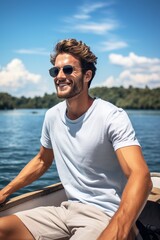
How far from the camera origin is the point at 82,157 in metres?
2.32

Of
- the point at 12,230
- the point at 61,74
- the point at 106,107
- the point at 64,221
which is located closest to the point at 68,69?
the point at 61,74

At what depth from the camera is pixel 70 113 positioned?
253 cm

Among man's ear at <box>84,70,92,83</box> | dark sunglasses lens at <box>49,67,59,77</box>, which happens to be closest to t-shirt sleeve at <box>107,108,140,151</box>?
man's ear at <box>84,70,92,83</box>

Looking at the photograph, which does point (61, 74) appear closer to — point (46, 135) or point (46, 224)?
point (46, 135)

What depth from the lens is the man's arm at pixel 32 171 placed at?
9.14 ft

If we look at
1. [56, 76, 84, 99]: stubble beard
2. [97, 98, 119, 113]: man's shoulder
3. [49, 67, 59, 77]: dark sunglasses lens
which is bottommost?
[97, 98, 119, 113]: man's shoulder

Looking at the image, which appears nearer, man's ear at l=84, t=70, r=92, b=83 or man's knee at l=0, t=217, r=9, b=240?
man's knee at l=0, t=217, r=9, b=240

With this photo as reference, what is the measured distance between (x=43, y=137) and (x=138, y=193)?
3.67ft

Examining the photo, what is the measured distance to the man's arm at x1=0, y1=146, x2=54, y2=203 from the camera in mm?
2787

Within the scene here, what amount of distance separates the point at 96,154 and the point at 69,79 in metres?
0.59

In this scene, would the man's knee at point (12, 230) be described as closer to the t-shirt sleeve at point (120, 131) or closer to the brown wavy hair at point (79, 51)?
the t-shirt sleeve at point (120, 131)

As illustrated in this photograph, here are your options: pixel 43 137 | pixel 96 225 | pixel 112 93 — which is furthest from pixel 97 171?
pixel 112 93

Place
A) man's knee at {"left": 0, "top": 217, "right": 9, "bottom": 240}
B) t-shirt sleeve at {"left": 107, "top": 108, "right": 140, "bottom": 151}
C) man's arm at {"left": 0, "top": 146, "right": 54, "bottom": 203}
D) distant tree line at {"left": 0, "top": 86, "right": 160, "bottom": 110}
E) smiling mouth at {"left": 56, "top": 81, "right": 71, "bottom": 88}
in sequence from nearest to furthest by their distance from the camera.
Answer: t-shirt sleeve at {"left": 107, "top": 108, "right": 140, "bottom": 151}, man's knee at {"left": 0, "top": 217, "right": 9, "bottom": 240}, smiling mouth at {"left": 56, "top": 81, "right": 71, "bottom": 88}, man's arm at {"left": 0, "top": 146, "right": 54, "bottom": 203}, distant tree line at {"left": 0, "top": 86, "right": 160, "bottom": 110}

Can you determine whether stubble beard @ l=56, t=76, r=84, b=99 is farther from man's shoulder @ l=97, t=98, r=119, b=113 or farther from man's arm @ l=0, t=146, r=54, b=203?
man's arm @ l=0, t=146, r=54, b=203
